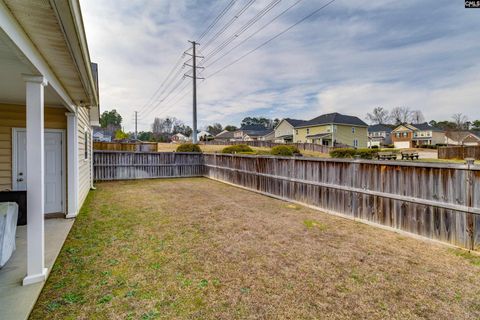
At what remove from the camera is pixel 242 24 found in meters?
14.7

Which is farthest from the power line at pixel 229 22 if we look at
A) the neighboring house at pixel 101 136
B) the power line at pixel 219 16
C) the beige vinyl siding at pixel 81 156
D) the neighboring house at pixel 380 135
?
the neighboring house at pixel 380 135

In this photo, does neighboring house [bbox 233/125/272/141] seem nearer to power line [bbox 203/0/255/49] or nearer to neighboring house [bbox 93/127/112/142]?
neighboring house [bbox 93/127/112/142]

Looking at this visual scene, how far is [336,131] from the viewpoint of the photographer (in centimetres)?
3600

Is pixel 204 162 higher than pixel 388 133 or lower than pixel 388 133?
lower

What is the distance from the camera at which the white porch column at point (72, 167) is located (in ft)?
19.4

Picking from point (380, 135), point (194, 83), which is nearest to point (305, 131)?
point (194, 83)

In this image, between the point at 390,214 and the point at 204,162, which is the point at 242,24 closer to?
the point at 204,162

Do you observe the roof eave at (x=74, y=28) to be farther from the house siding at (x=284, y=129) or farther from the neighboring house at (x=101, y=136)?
the neighboring house at (x=101, y=136)

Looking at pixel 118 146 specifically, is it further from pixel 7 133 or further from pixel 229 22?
pixel 7 133

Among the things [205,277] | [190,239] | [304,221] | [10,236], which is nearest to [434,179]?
[304,221]

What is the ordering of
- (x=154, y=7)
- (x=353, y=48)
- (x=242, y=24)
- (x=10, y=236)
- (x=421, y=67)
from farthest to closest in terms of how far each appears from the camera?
(x=421, y=67), (x=242, y=24), (x=353, y=48), (x=154, y=7), (x=10, y=236)

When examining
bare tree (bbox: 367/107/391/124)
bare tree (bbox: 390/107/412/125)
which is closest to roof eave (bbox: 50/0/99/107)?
bare tree (bbox: 367/107/391/124)

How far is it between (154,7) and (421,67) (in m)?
18.7

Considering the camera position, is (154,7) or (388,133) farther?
(388,133)
